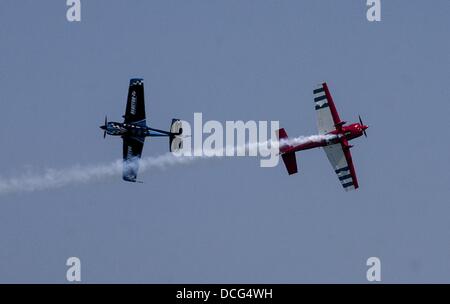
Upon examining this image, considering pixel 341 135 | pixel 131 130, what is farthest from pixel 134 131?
pixel 341 135

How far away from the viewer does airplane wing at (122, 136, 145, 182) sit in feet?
271

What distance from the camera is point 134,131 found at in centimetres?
8188

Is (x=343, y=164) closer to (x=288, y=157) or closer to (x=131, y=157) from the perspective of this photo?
(x=288, y=157)

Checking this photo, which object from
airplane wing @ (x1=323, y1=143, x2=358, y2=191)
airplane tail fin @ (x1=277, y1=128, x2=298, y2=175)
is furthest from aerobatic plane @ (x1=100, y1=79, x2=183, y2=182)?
airplane wing @ (x1=323, y1=143, x2=358, y2=191)

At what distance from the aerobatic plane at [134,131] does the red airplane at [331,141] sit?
6.31 m

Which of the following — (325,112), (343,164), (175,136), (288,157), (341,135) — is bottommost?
(288,157)

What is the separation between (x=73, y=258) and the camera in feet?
251

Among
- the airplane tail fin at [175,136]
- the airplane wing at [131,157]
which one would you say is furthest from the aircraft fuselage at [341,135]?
the airplane wing at [131,157]

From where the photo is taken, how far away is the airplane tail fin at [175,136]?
8162cm

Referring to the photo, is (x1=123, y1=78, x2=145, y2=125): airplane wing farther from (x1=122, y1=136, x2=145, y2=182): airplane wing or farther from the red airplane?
the red airplane

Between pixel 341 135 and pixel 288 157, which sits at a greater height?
pixel 341 135

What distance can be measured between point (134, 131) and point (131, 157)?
1.86 meters
